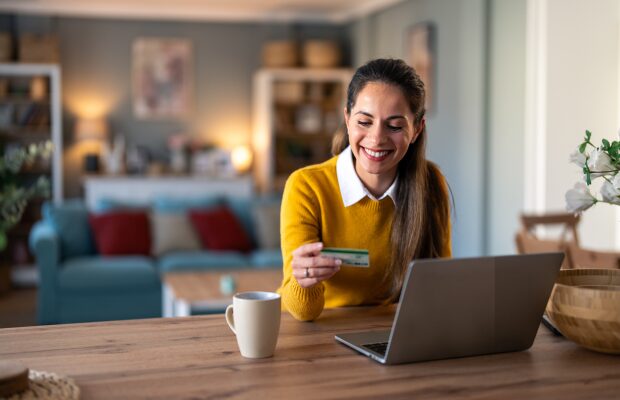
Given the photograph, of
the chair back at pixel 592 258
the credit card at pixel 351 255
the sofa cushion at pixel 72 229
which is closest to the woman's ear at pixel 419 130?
the credit card at pixel 351 255

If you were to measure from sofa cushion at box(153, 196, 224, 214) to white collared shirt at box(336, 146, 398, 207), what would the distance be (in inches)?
171

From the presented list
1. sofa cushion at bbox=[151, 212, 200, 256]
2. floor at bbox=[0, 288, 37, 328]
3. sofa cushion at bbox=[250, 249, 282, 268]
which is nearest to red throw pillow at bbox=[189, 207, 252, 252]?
sofa cushion at bbox=[151, 212, 200, 256]

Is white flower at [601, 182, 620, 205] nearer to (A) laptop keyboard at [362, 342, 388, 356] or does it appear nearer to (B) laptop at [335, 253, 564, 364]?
(B) laptop at [335, 253, 564, 364]

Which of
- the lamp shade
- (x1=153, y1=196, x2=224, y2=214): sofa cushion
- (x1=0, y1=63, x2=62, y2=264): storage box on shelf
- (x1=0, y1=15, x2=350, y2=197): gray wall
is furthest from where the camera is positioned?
(x1=0, y1=15, x2=350, y2=197): gray wall

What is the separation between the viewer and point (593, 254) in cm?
341

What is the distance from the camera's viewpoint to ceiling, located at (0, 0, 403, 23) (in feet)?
25.7

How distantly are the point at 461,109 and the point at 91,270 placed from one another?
3.07 m

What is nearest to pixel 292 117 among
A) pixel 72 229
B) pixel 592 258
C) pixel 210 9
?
pixel 210 9

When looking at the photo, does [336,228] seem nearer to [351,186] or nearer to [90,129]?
[351,186]

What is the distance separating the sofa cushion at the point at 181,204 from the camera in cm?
630

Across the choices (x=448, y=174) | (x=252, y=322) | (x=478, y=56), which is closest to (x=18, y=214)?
(x=252, y=322)

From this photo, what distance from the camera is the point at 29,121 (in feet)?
25.3

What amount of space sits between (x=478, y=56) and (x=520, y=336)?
4755mm

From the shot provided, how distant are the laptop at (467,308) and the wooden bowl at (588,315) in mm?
43
